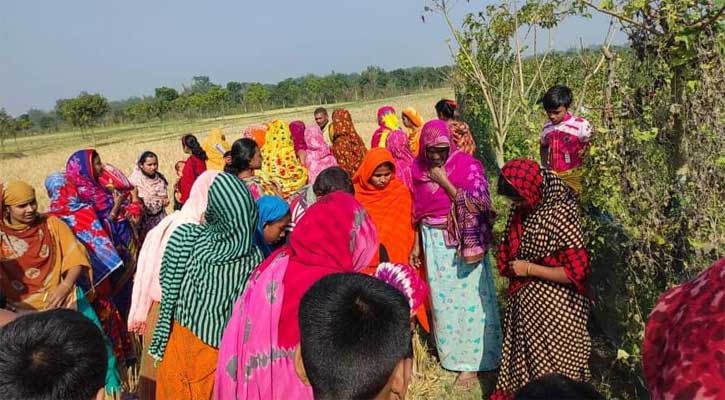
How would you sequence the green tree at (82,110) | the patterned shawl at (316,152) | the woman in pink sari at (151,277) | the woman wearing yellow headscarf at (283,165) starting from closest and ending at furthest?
the woman in pink sari at (151,277), the woman wearing yellow headscarf at (283,165), the patterned shawl at (316,152), the green tree at (82,110)

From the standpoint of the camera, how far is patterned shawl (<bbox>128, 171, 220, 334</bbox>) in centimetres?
337

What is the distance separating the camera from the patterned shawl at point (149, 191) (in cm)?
655

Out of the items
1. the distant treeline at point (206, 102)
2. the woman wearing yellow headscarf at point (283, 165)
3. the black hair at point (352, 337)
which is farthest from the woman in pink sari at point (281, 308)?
the distant treeline at point (206, 102)

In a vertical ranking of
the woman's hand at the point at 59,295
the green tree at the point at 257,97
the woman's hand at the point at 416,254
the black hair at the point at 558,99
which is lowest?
the woman's hand at the point at 416,254

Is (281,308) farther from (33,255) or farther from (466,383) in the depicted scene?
(466,383)

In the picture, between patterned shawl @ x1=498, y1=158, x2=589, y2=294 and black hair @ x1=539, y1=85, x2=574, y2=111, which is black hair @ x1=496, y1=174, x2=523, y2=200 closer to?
patterned shawl @ x1=498, y1=158, x2=589, y2=294

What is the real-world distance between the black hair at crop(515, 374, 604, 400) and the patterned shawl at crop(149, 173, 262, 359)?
5.74 feet

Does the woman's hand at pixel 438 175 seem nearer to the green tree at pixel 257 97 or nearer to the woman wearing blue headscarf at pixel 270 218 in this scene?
the woman wearing blue headscarf at pixel 270 218

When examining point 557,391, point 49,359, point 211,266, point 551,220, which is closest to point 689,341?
point 557,391

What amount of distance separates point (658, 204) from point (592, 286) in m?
1.55

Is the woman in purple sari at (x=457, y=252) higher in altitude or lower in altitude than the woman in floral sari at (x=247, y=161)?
lower

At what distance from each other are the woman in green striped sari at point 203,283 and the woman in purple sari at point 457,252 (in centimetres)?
154

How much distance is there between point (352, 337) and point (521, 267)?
1.71 m

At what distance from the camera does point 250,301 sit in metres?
2.50
